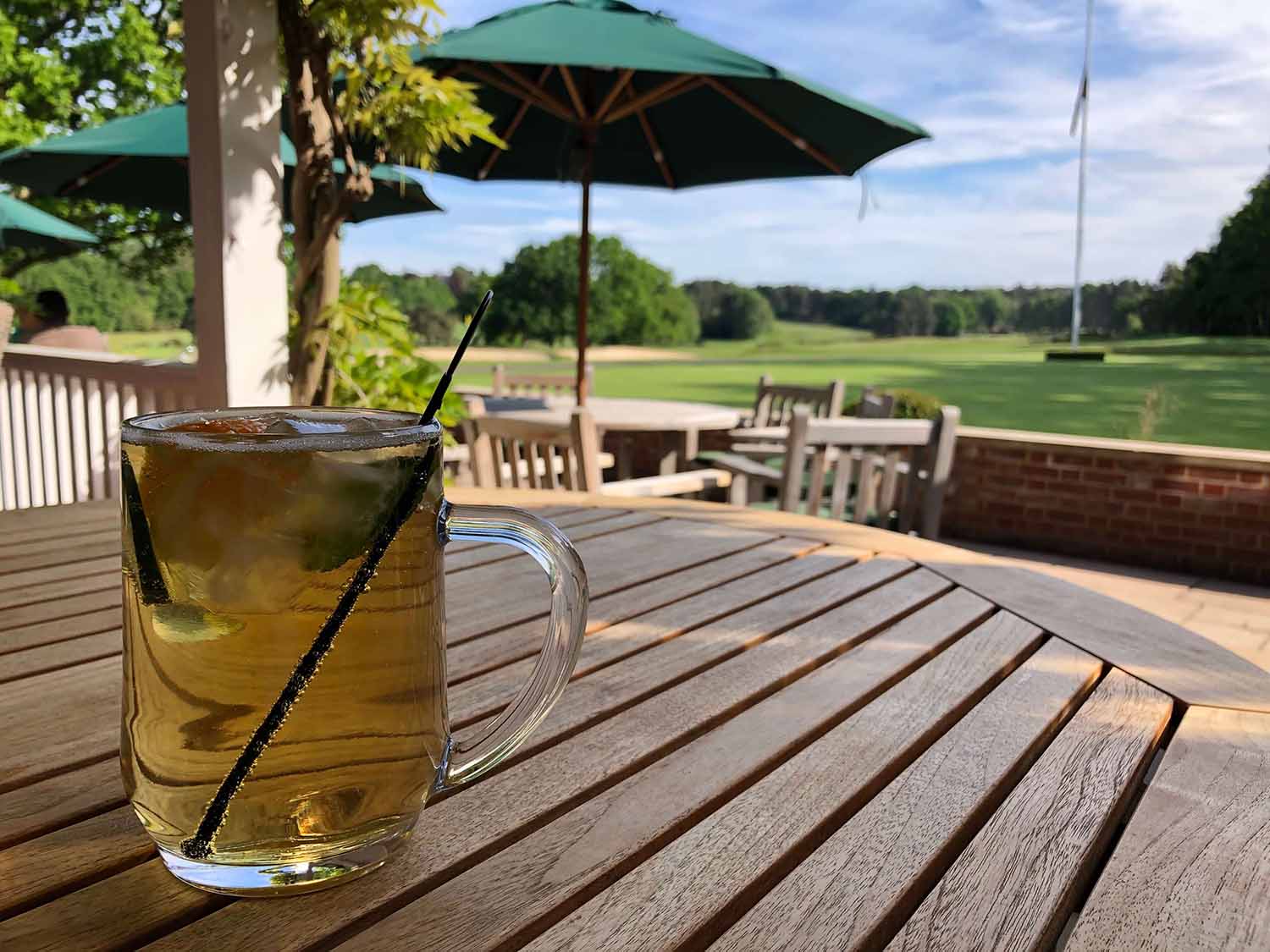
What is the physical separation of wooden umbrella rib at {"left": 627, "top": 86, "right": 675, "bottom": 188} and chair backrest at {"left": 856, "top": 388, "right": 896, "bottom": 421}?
6.32 feet

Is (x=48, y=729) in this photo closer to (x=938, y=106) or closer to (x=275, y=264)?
(x=275, y=264)

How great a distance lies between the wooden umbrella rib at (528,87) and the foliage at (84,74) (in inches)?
398

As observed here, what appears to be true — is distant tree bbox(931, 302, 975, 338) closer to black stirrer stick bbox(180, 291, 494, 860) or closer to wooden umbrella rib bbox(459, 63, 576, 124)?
wooden umbrella rib bbox(459, 63, 576, 124)

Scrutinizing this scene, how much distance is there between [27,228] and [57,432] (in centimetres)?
479

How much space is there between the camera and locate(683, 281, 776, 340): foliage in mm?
31625

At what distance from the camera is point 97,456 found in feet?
13.3

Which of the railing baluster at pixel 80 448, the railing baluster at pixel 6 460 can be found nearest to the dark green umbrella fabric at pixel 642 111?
the railing baluster at pixel 80 448

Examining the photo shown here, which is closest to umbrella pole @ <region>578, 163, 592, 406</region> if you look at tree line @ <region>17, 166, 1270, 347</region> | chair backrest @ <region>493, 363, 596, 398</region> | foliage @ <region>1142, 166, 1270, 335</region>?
chair backrest @ <region>493, 363, 596, 398</region>

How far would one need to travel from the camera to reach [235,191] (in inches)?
116

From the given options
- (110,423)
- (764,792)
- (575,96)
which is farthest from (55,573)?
(575,96)

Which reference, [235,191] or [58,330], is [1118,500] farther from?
[58,330]

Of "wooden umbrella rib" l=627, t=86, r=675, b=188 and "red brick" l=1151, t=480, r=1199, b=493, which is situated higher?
"wooden umbrella rib" l=627, t=86, r=675, b=188

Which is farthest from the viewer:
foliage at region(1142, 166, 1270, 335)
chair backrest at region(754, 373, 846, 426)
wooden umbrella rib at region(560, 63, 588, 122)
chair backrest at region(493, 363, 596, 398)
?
foliage at region(1142, 166, 1270, 335)

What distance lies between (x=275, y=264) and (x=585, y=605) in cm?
298
